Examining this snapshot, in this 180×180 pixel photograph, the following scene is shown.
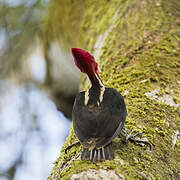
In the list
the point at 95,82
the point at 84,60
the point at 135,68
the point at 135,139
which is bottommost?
the point at 135,139

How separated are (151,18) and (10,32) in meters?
2.65

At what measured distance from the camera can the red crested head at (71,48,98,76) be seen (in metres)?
1.95

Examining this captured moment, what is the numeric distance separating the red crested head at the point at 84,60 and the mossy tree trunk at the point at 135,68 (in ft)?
1.70

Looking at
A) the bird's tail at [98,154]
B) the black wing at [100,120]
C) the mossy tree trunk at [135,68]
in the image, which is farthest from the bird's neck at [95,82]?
the bird's tail at [98,154]

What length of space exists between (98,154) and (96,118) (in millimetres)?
243

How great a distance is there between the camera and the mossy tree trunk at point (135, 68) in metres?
1.72

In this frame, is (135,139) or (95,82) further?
(95,82)

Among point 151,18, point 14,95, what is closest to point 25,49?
point 14,95

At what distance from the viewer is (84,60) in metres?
1.99

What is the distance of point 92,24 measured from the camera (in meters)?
4.04

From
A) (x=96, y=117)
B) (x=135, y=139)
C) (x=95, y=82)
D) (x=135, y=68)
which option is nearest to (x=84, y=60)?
(x=95, y=82)

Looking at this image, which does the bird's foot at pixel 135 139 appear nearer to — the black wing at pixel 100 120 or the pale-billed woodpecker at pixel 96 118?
the pale-billed woodpecker at pixel 96 118

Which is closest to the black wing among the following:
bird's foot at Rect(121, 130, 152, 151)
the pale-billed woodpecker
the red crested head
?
the pale-billed woodpecker

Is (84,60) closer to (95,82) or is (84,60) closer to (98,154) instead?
(95,82)
